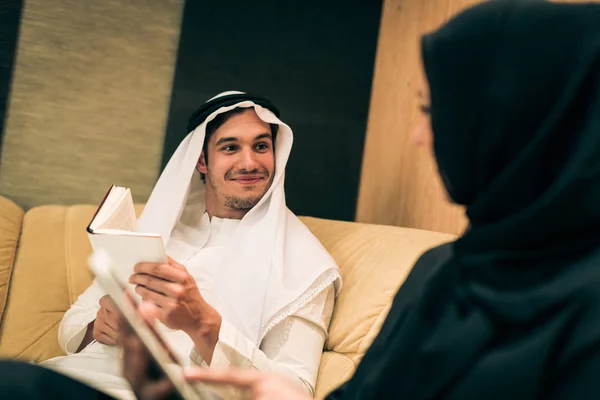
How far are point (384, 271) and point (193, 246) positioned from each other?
67 cm

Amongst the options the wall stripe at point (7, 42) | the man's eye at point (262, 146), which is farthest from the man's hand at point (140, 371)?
the wall stripe at point (7, 42)

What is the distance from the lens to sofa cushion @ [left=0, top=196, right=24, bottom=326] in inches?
80.9

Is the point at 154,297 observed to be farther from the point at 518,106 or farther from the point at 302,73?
the point at 302,73

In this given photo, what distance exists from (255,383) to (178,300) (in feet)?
1.75

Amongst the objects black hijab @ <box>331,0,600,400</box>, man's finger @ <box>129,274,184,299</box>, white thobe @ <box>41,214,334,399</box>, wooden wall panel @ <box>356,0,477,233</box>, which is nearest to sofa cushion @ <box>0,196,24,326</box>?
white thobe @ <box>41,214,334,399</box>

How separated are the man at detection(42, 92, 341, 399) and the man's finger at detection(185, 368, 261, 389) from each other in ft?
1.49

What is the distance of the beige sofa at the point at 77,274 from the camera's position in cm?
173

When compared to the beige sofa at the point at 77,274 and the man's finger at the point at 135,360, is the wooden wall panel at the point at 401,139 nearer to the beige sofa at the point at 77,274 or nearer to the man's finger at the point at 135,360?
the beige sofa at the point at 77,274

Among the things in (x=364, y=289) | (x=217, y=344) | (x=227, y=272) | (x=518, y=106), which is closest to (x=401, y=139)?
(x=364, y=289)

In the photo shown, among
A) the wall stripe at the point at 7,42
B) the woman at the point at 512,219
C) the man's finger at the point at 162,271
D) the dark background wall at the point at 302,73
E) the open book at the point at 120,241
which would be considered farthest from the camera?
the dark background wall at the point at 302,73

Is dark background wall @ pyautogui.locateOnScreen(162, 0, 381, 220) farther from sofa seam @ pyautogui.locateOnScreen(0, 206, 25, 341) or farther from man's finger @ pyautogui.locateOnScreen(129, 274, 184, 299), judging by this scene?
man's finger @ pyautogui.locateOnScreen(129, 274, 184, 299)

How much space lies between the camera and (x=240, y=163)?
2.05m

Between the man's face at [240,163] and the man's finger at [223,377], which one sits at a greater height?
the man's face at [240,163]

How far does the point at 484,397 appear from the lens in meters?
0.71
